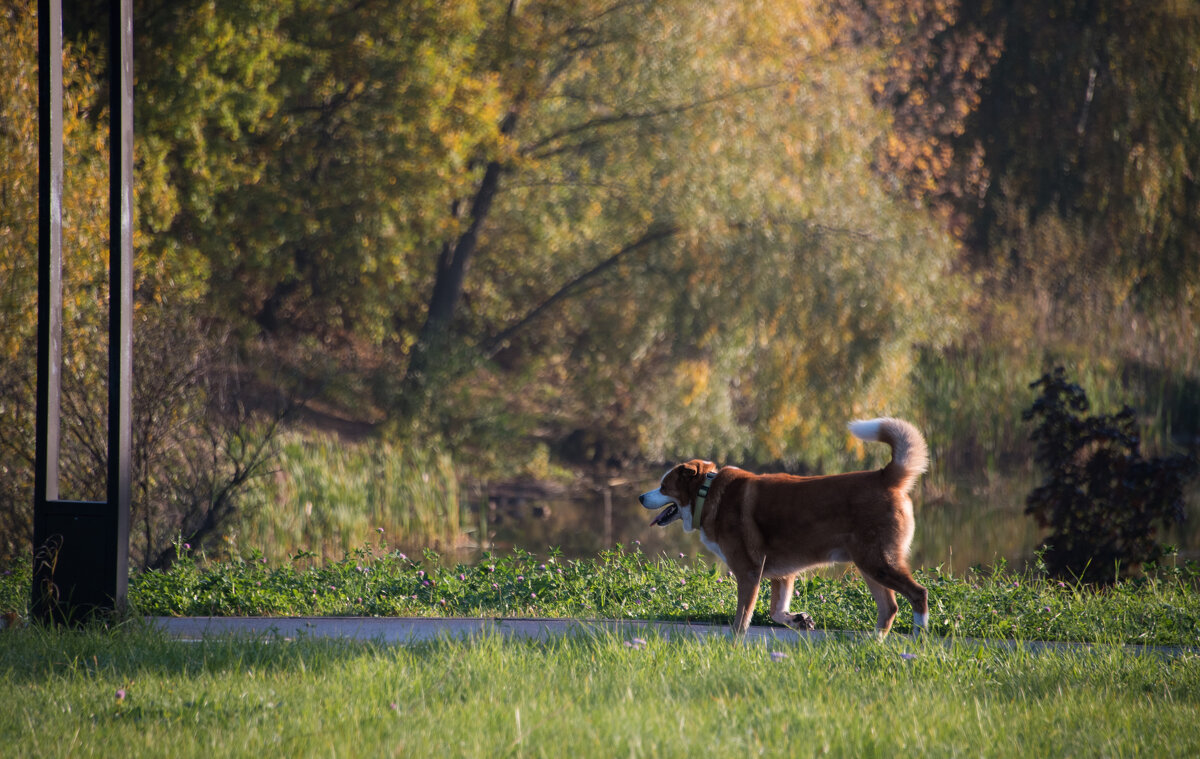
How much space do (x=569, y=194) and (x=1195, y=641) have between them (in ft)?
42.5

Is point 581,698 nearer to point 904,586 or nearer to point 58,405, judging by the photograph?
point 904,586

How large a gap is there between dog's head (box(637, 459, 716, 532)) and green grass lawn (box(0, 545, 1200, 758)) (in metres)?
0.68

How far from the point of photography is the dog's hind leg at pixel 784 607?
614cm

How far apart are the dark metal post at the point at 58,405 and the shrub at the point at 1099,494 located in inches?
269

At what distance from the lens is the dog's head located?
6.33 m

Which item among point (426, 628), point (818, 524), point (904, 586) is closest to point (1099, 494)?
point (904, 586)

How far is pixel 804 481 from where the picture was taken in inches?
236

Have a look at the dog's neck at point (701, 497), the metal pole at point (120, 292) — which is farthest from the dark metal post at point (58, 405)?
the dog's neck at point (701, 497)

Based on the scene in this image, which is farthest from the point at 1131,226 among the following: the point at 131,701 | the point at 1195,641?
the point at 131,701

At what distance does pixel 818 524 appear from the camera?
19.0ft

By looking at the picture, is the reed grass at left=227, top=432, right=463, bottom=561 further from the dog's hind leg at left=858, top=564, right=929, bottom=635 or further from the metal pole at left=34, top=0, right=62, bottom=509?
the dog's hind leg at left=858, top=564, right=929, bottom=635

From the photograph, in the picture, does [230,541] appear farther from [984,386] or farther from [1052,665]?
[984,386]

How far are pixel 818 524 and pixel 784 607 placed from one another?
0.70 meters

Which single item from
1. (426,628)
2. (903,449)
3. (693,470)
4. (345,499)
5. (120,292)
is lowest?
(345,499)
